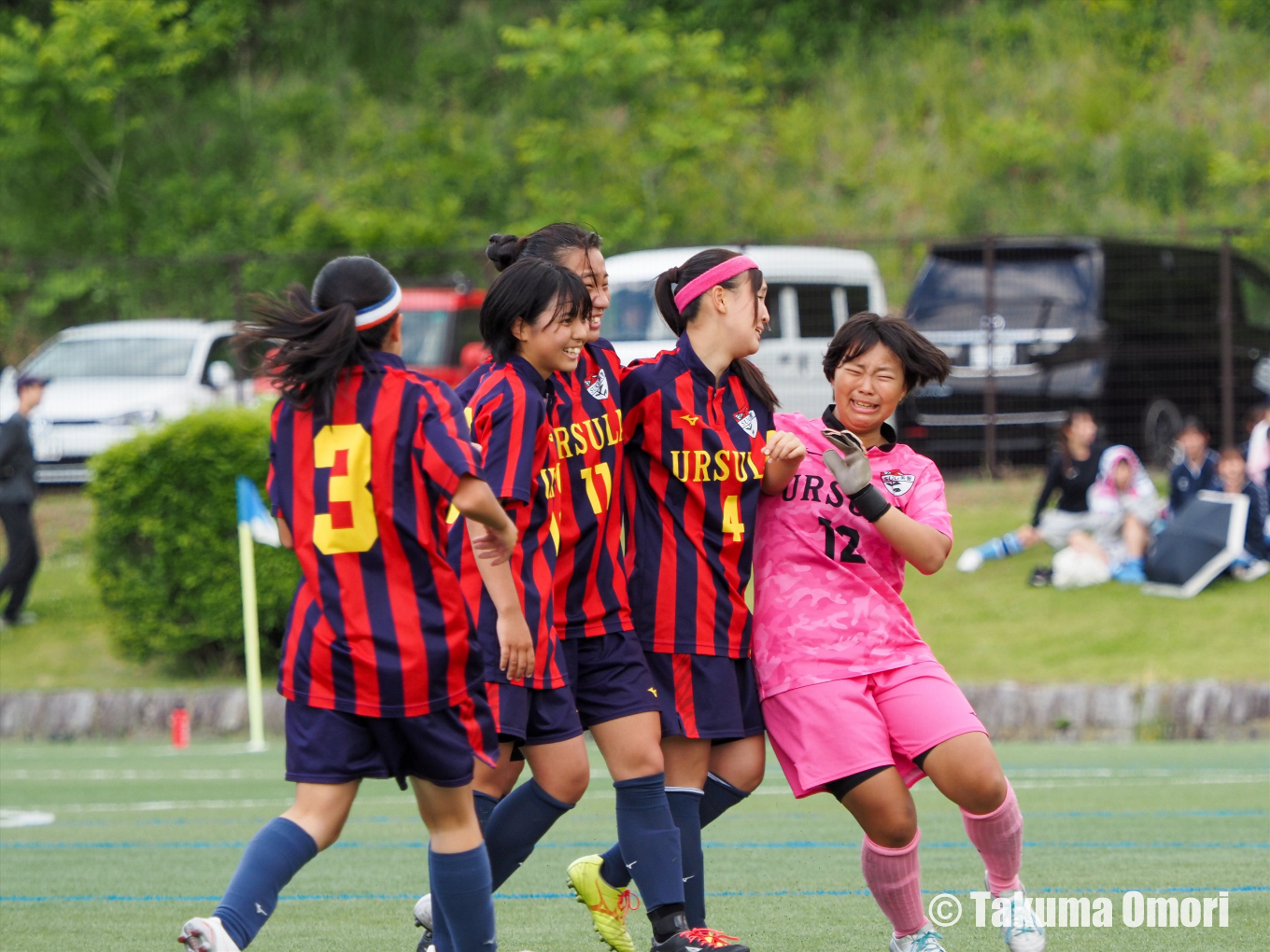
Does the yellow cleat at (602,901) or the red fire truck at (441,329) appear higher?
the yellow cleat at (602,901)

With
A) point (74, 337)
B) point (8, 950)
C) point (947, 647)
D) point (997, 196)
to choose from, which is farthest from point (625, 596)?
point (997, 196)

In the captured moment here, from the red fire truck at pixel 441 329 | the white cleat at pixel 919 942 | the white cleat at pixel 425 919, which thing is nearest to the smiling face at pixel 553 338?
the white cleat at pixel 425 919

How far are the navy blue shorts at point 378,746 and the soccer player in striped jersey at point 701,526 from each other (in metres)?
0.73

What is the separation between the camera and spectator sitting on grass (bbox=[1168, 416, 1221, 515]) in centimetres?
1338

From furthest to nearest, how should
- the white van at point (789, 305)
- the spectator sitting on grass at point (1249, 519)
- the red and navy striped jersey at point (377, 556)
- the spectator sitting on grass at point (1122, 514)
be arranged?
1. the white van at point (789, 305)
2. the spectator sitting on grass at point (1122, 514)
3. the spectator sitting on grass at point (1249, 519)
4. the red and navy striped jersey at point (377, 556)

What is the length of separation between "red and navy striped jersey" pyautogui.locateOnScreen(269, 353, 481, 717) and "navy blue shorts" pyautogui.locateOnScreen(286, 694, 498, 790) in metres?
0.04

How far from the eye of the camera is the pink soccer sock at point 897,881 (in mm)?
4070

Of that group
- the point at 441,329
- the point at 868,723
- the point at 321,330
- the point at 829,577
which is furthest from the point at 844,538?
the point at 441,329

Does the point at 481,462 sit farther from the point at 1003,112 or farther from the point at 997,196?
the point at 1003,112

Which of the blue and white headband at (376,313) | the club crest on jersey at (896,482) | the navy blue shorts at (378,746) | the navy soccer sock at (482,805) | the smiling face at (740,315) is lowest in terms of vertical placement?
the navy soccer sock at (482,805)

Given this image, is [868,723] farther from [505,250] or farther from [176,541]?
[176,541]

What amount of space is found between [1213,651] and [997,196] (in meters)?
12.9

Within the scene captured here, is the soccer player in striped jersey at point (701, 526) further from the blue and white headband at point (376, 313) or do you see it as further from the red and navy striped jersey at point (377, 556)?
the blue and white headband at point (376, 313)

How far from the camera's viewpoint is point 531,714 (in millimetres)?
4098
